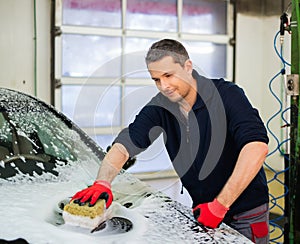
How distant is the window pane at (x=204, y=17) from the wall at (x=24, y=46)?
1.81m

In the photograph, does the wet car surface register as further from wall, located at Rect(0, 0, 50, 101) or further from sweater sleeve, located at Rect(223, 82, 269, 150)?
wall, located at Rect(0, 0, 50, 101)

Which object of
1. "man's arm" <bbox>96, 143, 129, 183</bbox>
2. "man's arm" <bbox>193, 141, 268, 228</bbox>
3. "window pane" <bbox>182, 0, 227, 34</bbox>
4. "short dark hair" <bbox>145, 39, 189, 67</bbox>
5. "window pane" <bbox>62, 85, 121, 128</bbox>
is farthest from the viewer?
Result: "window pane" <bbox>182, 0, 227, 34</bbox>

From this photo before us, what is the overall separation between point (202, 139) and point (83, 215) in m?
0.67

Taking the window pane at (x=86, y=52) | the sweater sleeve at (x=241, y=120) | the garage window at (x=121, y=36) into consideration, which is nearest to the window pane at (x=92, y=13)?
the garage window at (x=121, y=36)

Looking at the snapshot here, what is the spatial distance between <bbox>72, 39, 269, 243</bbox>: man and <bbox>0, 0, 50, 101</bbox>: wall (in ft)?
9.63

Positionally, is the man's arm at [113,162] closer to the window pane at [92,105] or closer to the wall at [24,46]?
the window pane at [92,105]

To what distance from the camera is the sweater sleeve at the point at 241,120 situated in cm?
157

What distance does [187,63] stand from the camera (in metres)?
1.72

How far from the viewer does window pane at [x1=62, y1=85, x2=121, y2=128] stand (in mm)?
2878

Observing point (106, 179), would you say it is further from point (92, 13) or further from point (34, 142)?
point (92, 13)

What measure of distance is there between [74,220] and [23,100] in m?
1.00

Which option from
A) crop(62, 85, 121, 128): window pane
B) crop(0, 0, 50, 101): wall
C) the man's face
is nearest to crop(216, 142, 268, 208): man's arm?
the man's face

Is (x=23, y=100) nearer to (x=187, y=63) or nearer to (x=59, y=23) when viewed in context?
(x=187, y=63)

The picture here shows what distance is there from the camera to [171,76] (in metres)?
1.66
